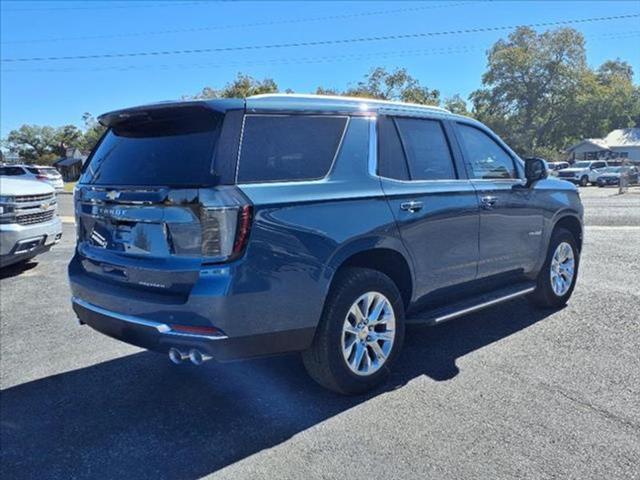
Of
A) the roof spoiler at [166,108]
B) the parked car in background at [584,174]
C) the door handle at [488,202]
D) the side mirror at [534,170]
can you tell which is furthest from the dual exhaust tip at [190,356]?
the parked car in background at [584,174]

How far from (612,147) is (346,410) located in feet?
237

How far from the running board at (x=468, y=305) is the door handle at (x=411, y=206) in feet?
2.73

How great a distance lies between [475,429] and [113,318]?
7.65 feet

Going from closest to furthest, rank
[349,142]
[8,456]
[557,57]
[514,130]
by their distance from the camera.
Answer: [8,456] → [349,142] → [557,57] → [514,130]

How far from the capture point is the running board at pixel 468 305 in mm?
4176

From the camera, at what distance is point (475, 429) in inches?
131

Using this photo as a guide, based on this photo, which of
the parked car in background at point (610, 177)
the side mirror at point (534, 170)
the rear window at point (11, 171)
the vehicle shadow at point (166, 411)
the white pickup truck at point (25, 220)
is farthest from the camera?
the parked car in background at point (610, 177)

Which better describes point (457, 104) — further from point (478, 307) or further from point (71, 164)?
point (478, 307)

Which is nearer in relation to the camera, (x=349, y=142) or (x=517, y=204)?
(x=349, y=142)

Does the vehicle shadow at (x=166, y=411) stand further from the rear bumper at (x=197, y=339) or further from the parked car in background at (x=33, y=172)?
the parked car in background at (x=33, y=172)

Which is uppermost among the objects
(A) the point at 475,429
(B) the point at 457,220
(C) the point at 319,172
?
(C) the point at 319,172

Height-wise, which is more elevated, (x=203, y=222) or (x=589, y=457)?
(x=203, y=222)

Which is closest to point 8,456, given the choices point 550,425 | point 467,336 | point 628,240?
point 550,425

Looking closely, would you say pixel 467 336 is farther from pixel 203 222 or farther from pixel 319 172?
pixel 203 222
